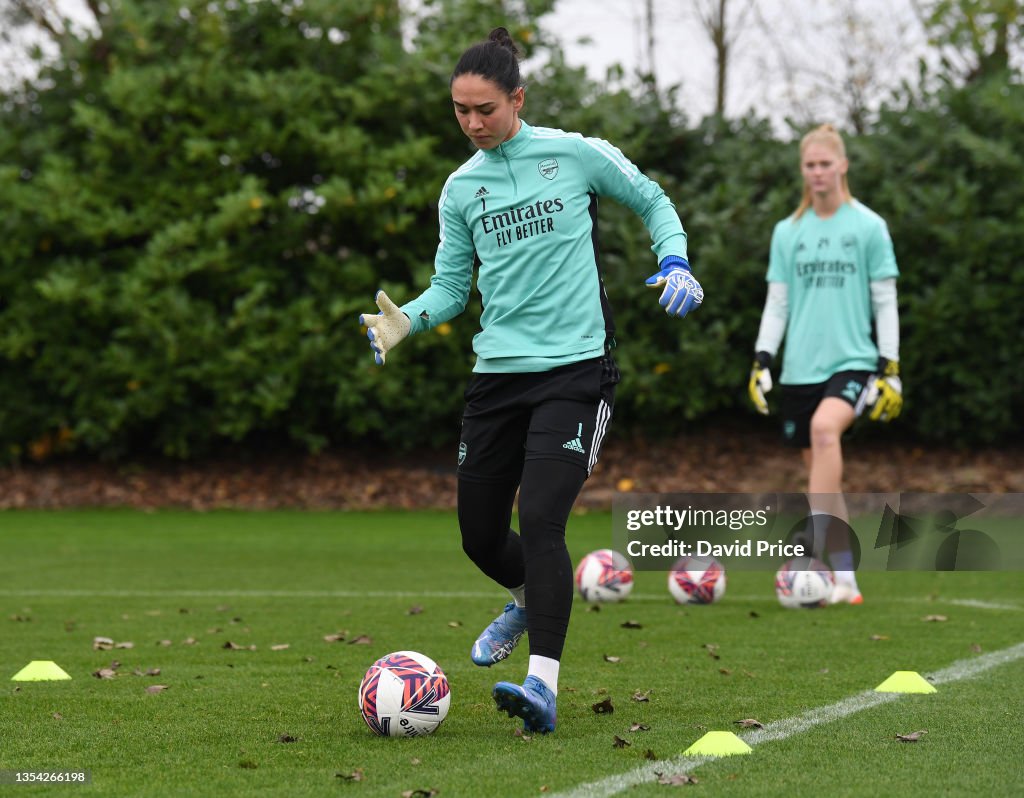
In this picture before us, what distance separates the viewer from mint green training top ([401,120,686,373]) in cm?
495

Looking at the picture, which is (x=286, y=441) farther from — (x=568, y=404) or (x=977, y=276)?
(x=568, y=404)

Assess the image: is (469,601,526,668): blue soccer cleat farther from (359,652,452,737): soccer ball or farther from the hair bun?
the hair bun

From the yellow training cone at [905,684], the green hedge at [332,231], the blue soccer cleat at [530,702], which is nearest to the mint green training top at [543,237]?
the blue soccer cleat at [530,702]

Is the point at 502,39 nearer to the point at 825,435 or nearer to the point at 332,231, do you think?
the point at 825,435

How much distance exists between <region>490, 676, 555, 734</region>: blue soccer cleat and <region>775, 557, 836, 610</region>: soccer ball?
3761 millimetres

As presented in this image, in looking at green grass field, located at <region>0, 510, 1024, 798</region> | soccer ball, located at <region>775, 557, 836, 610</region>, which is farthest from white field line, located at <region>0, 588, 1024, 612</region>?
soccer ball, located at <region>775, 557, 836, 610</region>

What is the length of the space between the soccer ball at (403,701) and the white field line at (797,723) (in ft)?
2.75

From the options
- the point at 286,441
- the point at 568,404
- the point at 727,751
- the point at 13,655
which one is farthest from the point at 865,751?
the point at 286,441

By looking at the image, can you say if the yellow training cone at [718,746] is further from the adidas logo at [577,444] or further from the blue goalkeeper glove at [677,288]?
the blue goalkeeper glove at [677,288]

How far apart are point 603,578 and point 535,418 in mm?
3652

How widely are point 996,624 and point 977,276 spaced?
25.6ft

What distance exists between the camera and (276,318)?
50.7 ft

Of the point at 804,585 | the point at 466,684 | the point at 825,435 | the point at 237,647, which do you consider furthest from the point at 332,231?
the point at 466,684

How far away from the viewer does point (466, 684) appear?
564cm
